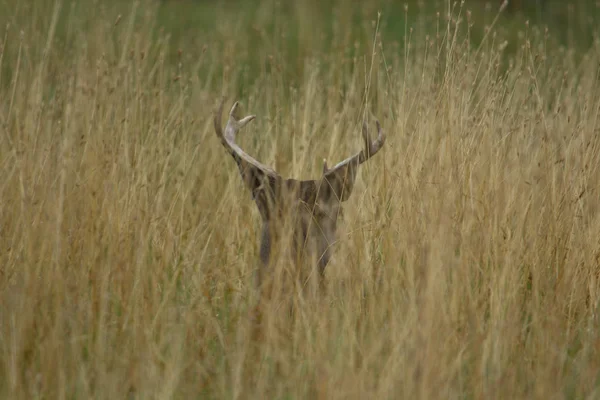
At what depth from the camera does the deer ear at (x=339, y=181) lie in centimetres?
464

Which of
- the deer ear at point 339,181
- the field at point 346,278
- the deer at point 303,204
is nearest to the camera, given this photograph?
the field at point 346,278

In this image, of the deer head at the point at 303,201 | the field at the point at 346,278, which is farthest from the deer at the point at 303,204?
the field at the point at 346,278

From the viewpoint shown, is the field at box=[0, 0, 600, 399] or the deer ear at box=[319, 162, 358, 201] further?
the deer ear at box=[319, 162, 358, 201]

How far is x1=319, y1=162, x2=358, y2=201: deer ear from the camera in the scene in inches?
183

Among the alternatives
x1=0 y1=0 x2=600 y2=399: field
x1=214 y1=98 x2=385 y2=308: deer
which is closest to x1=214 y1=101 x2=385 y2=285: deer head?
x1=214 y1=98 x2=385 y2=308: deer

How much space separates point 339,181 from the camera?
467cm

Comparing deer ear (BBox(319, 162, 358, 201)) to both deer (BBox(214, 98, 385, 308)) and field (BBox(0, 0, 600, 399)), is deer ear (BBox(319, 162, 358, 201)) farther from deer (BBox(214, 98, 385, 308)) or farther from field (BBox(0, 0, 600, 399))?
field (BBox(0, 0, 600, 399))

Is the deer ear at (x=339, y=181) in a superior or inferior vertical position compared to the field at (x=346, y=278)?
superior

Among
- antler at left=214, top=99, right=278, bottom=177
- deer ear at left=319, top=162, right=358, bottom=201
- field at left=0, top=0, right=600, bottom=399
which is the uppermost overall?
antler at left=214, top=99, right=278, bottom=177

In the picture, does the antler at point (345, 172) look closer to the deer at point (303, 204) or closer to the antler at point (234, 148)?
the deer at point (303, 204)

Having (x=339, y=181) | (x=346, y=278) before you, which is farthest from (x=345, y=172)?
(x=346, y=278)

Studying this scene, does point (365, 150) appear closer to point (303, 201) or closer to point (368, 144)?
point (368, 144)

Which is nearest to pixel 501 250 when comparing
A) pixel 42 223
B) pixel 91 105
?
pixel 42 223

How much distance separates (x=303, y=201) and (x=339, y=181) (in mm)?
225
